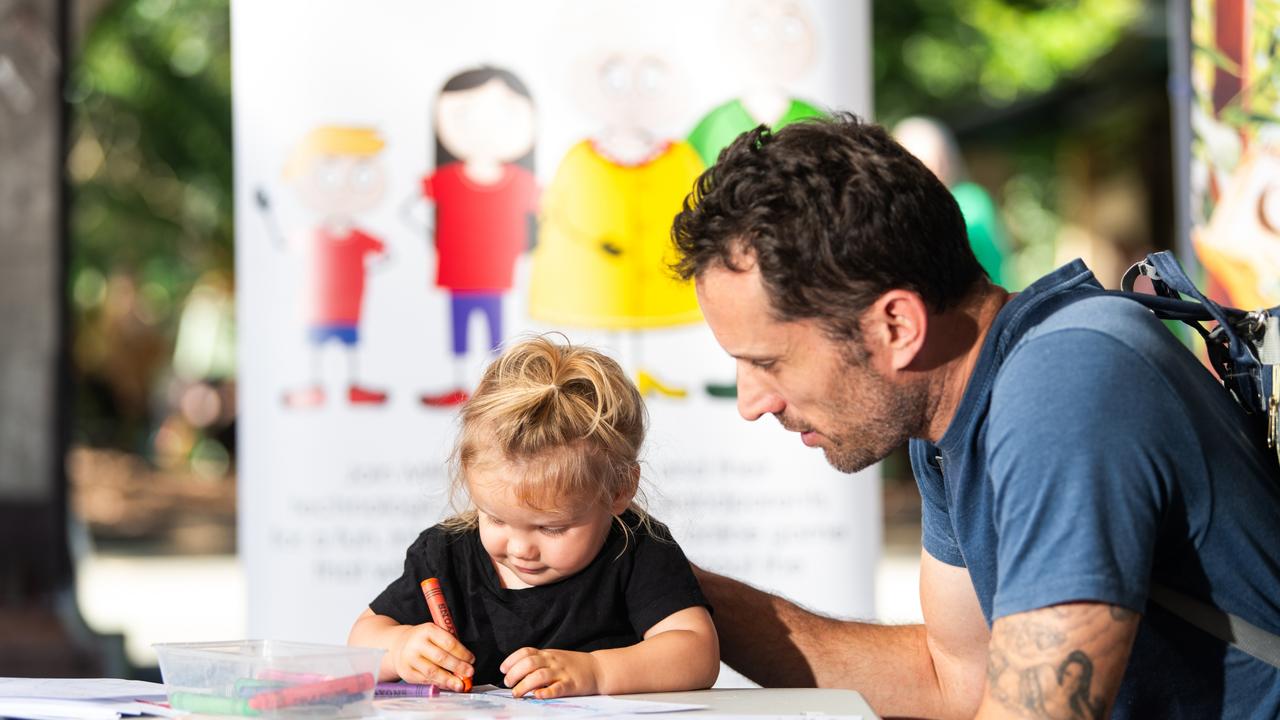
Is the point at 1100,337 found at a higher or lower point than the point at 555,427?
higher

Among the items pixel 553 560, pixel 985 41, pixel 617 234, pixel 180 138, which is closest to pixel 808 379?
pixel 553 560

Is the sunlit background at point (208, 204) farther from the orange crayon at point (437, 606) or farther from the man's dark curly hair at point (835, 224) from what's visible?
the man's dark curly hair at point (835, 224)

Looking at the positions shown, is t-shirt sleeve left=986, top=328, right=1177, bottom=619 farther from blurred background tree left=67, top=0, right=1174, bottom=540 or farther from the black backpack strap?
blurred background tree left=67, top=0, right=1174, bottom=540

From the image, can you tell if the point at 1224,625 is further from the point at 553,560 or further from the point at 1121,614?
the point at 553,560

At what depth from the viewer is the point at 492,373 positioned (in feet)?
7.54

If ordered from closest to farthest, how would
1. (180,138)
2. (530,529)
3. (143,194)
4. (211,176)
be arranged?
(530,529), (180,138), (211,176), (143,194)

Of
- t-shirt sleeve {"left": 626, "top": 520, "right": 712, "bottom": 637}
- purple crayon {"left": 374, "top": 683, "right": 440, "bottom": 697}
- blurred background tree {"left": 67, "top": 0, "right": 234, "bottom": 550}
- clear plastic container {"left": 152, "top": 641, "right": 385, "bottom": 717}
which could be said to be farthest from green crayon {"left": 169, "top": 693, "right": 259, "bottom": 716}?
blurred background tree {"left": 67, "top": 0, "right": 234, "bottom": 550}

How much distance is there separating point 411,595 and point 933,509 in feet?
2.59

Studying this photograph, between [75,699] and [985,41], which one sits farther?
[985,41]

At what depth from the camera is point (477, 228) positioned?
144 inches

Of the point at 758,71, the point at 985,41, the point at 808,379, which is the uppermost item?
the point at 985,41

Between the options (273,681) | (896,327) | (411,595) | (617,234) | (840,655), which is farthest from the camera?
(617,234)

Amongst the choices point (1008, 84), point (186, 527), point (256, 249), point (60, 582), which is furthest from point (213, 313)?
point (256, 249)

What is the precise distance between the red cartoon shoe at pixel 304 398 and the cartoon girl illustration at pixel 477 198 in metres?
0.26
